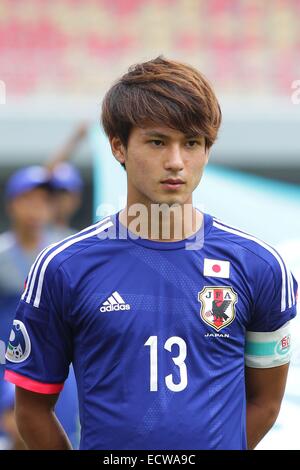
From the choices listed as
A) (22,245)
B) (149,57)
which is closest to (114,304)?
(22,245)

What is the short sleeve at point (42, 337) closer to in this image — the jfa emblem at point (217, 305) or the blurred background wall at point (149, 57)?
the jfa emblem at point (217, 305)

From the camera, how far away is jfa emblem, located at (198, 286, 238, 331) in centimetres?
252

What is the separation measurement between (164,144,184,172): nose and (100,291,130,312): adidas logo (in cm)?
36

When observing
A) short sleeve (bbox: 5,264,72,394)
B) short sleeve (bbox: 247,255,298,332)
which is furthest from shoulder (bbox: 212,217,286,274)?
short sleeve (bbox: 5,264,72,394)

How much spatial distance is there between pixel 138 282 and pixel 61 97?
840cm

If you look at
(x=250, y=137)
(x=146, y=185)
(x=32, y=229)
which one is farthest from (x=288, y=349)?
(x=250, y=137)

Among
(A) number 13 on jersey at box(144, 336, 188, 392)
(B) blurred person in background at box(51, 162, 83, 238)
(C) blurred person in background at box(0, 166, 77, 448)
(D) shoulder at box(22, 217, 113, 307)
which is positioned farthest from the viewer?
(B) blurred person in background at box(51, 162, 83, 238)

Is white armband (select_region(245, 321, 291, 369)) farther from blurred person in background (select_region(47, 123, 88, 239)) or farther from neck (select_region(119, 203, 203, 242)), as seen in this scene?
blurred person in background (select_region(47, 123, 88, 239))

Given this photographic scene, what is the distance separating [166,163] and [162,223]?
0.63ft

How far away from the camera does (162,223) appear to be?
2605 millimetres

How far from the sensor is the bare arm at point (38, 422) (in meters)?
2.69

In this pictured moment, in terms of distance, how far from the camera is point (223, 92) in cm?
1082

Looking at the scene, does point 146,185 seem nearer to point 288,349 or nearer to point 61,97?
point 288,349

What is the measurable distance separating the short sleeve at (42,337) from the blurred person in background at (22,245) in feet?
5.42
